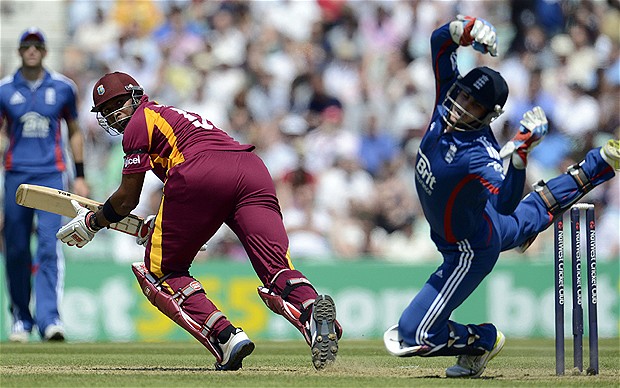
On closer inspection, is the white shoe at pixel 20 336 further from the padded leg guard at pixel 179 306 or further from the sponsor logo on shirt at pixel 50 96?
the padded leg guard at pixel 179 306

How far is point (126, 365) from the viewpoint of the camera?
756 cm

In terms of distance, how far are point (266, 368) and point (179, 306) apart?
0.71m

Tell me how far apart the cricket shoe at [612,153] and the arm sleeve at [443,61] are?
90 cm

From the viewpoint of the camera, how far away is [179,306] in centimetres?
680

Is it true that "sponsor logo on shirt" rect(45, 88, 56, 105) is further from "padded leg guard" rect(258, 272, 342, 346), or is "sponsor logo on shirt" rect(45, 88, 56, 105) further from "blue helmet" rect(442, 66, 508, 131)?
"blue helmet" rect(442, 66, 508, 131)

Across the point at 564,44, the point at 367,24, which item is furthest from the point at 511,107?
the point at 367,24

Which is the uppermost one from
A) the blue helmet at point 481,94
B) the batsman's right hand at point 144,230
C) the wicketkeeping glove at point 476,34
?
the wicketkeeping glove at point 476,34

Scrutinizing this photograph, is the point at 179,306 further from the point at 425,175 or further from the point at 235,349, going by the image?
the point at 425,175

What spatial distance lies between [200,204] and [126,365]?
1422 millimetres

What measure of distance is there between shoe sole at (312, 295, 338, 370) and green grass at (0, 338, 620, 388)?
0.11 metres

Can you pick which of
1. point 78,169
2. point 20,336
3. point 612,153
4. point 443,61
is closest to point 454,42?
point 443,61

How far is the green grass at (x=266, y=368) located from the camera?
5984 millimetres

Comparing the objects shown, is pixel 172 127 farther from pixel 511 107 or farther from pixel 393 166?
pixel 511 107

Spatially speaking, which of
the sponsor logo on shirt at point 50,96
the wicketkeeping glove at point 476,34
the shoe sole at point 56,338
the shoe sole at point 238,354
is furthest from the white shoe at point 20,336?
the wicketkeeping glove at point 476,34
